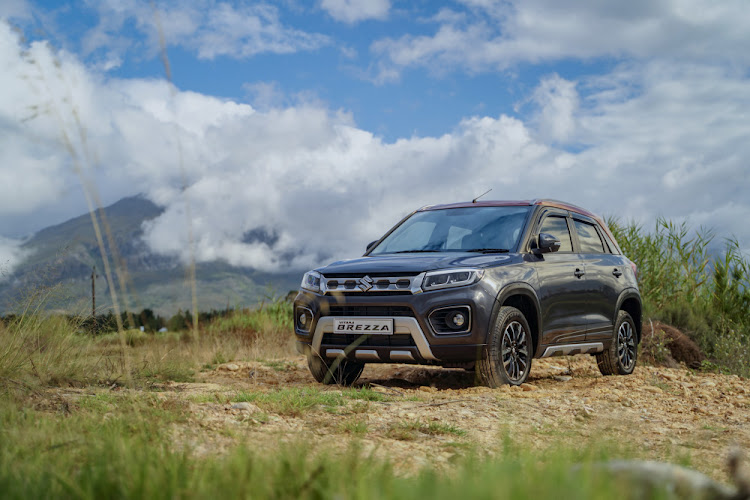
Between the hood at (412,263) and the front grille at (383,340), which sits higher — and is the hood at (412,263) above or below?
above

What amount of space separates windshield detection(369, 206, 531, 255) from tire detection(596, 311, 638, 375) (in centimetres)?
236

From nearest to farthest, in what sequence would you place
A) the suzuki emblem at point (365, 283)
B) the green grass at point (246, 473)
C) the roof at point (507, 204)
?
1. the green grass at point (246, 473)
2. the suzuki emblem at point (365, 283)
3. the roof at point (507, 204)

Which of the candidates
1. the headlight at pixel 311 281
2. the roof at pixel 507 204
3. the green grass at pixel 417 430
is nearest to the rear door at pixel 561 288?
the roof at pixel 507 204

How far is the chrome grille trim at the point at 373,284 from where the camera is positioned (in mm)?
6492

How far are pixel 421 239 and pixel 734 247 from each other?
9.13 meters

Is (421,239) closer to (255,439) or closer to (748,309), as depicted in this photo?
(255,439)

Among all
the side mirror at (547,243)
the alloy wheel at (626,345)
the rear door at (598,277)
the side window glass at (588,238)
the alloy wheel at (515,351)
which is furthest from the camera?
the alloy wheel at (626,345)

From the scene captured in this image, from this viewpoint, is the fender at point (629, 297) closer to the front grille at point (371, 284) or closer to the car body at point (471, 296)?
the car body at point (471, 296)

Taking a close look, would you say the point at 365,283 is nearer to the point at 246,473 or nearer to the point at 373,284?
the point at 373,284

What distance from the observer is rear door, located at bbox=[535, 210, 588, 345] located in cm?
744

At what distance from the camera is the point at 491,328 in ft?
21.3

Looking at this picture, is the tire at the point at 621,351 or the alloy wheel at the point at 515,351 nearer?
the alloy wheel at the point at 515,351

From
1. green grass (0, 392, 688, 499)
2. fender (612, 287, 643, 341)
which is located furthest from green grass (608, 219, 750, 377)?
green grass (0, 392, 688, 499)

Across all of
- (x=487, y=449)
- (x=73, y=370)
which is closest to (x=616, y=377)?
(x=487, y=449)
